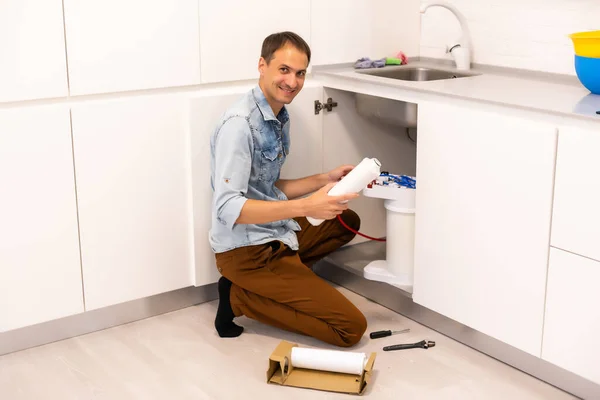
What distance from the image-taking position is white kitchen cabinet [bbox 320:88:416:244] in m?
3.27

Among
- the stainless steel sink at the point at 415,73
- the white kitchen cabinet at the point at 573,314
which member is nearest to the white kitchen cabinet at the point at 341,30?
the stainless steel sink at the point at 415,73

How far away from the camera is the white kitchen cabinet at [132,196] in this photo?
2715mm

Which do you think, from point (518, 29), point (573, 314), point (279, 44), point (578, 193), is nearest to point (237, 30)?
point (279, 44)

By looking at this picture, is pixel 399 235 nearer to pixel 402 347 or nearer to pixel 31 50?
pixel 402 347

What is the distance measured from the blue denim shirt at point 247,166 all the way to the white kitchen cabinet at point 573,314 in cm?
92

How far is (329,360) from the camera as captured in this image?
252cm

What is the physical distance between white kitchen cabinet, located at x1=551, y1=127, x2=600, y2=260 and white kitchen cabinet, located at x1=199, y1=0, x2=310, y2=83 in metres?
1.19

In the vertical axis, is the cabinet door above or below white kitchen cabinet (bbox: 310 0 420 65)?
below

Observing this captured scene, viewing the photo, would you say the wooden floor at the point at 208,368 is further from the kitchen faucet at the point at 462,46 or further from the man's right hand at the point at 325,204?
the kitchen faucet at the point at 462,46

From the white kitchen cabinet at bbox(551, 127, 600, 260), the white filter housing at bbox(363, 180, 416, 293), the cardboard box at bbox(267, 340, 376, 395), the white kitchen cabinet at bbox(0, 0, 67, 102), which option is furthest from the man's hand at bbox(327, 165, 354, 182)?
the white kitchen cabinet at bbox(0, 0, 67, 102)

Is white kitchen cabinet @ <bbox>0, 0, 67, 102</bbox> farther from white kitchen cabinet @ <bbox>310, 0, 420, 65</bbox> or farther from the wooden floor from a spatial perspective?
white kitchen cabinet @ <bbox>310, 0, 420, 65</bbox>

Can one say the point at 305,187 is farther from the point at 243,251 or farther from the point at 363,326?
the point at 363,326

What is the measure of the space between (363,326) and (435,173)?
576mm

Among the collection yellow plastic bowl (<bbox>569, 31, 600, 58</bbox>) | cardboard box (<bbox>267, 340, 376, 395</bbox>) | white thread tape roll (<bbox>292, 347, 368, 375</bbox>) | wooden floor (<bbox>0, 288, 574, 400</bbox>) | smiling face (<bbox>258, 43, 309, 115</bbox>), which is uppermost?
yellow plastic bowl (<bbox>569, 31, 600, 58</bbox>)
